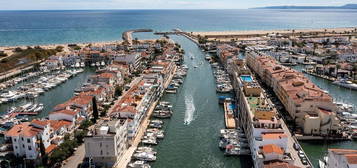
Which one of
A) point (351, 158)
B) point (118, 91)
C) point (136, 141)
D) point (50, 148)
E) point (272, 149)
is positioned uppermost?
point (118, 91)

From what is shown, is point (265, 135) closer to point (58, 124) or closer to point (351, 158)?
point (351, 158)

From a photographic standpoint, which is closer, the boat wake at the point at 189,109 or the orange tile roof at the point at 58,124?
the orange tile roof at the point at 58,124

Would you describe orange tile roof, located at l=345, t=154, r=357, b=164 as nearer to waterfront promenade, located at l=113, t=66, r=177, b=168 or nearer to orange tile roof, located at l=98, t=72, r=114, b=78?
waterfront promenade, located at l=113, t=66, r=177, b=168

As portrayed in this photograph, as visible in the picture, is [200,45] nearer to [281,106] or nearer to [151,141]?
[281,106]

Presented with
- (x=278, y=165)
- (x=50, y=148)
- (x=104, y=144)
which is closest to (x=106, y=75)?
(x=50, y=148)

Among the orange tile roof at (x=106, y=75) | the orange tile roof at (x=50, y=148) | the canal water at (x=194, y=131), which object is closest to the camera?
the orange tile roof at (x=50, y=148)

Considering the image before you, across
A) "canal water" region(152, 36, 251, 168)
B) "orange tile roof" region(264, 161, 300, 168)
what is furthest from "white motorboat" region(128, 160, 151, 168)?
"orange tile roof" region(264, 161, 300, 168)

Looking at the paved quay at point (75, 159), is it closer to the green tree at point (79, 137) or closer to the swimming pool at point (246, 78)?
the green tree at point (79, 137)

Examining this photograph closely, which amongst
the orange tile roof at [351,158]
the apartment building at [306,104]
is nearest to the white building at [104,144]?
the orange tile roof at [351,158]

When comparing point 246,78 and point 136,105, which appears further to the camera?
point 246,78
